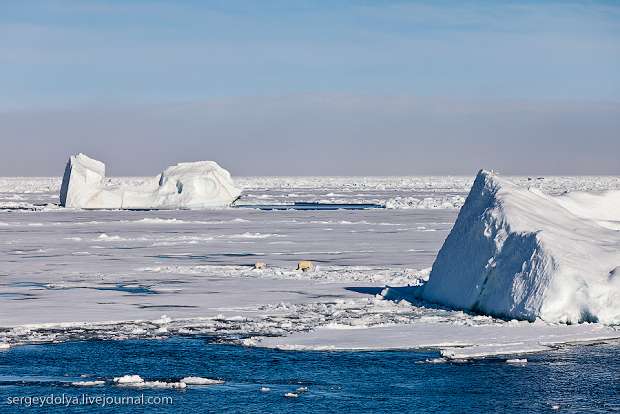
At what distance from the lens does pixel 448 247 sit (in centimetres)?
1778

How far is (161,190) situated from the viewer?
2413 inches

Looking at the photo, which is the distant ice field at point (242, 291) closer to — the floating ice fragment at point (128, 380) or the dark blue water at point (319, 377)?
the dark blue water at point (319, 377)

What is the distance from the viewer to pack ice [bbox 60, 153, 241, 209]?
193 ft

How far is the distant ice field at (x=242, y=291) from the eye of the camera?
1433cm

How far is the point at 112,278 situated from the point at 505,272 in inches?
377

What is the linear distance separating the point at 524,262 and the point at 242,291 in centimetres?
602

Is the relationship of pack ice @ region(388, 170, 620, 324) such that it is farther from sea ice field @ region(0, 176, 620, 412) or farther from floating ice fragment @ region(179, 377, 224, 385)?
floating ice fragment @ region(179, 377, 224, 385)

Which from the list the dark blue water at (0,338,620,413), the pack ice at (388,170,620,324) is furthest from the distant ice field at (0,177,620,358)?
the dark blue water at (0,338,620,413)

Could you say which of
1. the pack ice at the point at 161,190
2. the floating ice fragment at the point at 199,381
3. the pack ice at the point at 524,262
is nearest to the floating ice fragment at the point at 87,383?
the floating ice fragment at the point at 199,381

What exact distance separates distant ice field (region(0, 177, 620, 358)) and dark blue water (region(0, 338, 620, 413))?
699mm

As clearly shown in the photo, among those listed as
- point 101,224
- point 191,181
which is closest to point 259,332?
point 101,224

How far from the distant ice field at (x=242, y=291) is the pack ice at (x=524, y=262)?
43cm

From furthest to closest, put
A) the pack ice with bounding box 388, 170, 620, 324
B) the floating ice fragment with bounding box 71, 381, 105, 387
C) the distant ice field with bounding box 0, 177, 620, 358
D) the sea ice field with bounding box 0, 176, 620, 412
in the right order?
the pack ice with bounding box 388, 170, 620, 324 < the distant ice field with bounding box 0, 177, 620, 358 < the sea ice field with bounding box 0, 176, 620, 412 < the floating ice fragment with bounding box 71, 381, 105, 387

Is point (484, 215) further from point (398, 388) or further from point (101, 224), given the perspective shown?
point (101, 224)
